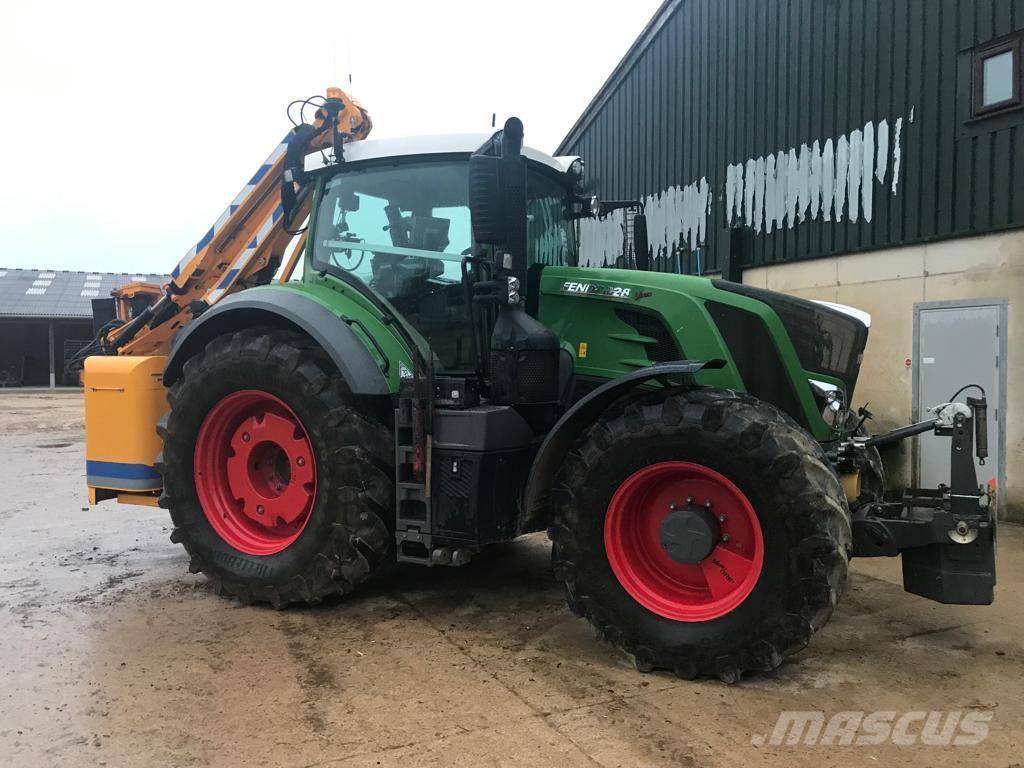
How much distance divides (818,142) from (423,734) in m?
7.41

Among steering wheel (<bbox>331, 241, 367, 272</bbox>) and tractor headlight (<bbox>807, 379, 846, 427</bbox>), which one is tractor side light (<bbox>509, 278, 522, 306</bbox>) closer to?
steering wheel (<bbox>331, 241, 367, 272</bbox>)

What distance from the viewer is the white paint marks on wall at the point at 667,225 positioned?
963cm

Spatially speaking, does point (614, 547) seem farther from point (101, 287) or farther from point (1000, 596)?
point (101, 287)

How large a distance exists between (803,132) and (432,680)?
23.7 ft

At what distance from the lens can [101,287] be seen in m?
32.6

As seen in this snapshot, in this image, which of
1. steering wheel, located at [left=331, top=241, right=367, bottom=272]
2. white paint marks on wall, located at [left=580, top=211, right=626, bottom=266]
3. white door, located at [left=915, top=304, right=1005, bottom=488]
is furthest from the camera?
white paint marks on wall, located at [left=580, top=211, right=626, bottom=266]

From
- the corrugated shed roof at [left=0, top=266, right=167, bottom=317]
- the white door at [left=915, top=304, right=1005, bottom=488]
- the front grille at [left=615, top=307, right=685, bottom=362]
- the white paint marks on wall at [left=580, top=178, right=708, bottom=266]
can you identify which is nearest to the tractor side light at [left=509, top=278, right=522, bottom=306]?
the front grille at [left=615, top=307, right=685, bottom=362]

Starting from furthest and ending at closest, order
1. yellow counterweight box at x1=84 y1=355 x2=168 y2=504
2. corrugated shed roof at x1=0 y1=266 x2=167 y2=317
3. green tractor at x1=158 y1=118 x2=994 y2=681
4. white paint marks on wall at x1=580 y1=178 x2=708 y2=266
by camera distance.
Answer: corrugated shed roof at x1=0 y1=266 x2=167 y2=317 < white paint marks on wall at x1=580 y1=178 x2=708 y2=266 < yellow counterweight box at x1=84 y1=355 x2=168 y2=504 < green tractor at x1=158 y1=118 x2=994 y2=681

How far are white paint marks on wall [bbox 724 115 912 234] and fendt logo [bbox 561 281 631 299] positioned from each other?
4758 mm

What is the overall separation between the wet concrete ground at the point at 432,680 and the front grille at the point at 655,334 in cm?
148

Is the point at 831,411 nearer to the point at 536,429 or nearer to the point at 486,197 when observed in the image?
the point at 536,429

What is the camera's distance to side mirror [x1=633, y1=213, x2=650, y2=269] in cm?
529

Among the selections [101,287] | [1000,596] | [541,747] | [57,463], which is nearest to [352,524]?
[541,747]

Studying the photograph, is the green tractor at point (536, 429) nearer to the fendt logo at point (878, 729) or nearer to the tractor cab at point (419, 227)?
the tractor cab at point (419, 227)
